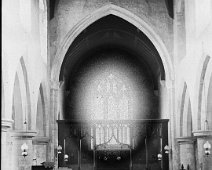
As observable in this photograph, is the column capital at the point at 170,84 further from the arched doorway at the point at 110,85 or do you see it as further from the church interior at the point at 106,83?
the arched doorway at the point at 110,85

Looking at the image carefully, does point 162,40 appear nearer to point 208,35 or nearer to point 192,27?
point 192,27

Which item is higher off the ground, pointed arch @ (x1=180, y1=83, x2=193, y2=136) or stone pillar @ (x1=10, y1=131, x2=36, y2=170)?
pointed arch @ (x1=180, y1=83, x2=193, y2=136)

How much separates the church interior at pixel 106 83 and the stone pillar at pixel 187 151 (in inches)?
1.9

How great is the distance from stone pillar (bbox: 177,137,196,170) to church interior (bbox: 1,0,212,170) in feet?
0.16

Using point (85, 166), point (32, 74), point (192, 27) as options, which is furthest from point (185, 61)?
point (85, 166)


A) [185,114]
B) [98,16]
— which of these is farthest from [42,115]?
[185,114]

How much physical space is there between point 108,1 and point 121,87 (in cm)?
1054

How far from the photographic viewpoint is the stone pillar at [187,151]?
67.1 ft

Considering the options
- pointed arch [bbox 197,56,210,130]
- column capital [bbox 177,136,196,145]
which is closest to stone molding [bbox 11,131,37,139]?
pointed arch [bbox 197,56,210,130]

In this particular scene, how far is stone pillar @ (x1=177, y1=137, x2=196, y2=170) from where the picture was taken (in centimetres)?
2044

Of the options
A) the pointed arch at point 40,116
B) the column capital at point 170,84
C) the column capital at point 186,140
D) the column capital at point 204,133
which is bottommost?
the column capital at point 186,140

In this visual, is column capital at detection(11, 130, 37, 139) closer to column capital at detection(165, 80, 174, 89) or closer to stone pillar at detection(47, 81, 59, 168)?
stone pillar at detection(47, 81, 59, 168)

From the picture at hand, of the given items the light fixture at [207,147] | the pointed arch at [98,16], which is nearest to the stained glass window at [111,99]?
the pointed arch at [98,16]

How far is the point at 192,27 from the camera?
18.3 metres
